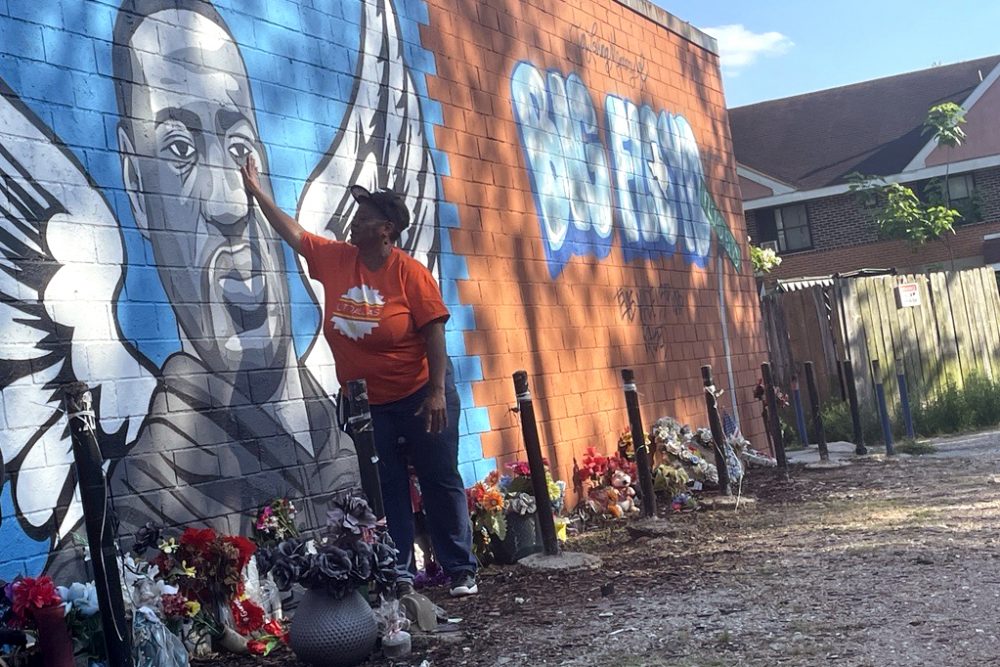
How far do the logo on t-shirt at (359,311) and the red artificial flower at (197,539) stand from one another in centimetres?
122

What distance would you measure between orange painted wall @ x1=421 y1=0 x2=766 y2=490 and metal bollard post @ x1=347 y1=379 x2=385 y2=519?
9.08 ft

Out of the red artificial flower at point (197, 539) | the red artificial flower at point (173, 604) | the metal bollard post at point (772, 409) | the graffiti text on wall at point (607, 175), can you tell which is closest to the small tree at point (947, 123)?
the graffiti text on wall at point (607, 175)

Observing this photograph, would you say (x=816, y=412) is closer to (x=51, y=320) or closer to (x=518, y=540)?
(x=518, y=540)

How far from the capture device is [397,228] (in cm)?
567

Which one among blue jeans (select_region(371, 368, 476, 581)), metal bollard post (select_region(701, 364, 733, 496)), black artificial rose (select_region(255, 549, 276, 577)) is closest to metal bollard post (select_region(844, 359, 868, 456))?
metal bollard post (select_region(701, 364, 733, 496))

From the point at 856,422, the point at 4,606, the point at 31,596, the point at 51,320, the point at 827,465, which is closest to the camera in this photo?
the point at 31,596

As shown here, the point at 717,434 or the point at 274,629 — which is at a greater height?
the point at 717,434

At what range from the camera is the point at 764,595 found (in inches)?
213

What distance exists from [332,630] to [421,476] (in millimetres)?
1389

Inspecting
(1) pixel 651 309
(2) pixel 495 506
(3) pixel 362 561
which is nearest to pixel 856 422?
(1) pixel 651 309

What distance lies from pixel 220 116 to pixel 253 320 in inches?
41.3

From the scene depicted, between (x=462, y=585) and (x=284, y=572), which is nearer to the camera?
(x=284, y=572)

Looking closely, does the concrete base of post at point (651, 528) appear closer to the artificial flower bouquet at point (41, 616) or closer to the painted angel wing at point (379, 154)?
the painted angel wing at point (379, 154)

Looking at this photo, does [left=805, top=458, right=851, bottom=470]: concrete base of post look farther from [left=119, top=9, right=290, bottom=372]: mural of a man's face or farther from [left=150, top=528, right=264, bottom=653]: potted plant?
[left=150, top=528, right=264, bottom=653]: potted plant
